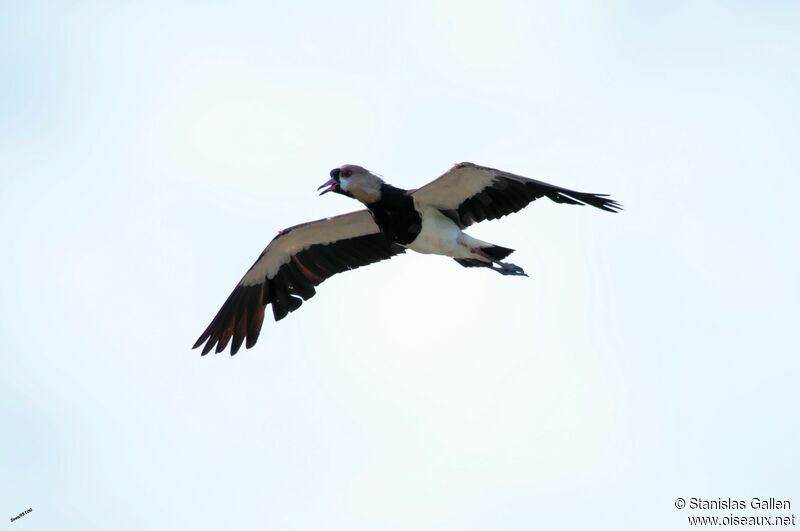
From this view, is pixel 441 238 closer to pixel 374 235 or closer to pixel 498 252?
pixel 498 252

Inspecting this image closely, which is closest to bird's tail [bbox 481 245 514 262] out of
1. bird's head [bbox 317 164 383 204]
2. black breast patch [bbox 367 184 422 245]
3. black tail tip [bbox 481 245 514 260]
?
black tail tip [bbox 481 245 514 260]

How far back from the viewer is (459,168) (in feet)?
52.7

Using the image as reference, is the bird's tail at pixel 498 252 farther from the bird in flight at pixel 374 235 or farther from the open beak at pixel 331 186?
the open beak at pixel 331 186

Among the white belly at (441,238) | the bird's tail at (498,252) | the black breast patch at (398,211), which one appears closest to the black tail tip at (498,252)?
the bird's tail at (498,252)

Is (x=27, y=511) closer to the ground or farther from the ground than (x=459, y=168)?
closer to the ground

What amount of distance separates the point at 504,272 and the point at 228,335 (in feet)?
15.9

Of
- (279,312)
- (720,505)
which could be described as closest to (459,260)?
(279,312)

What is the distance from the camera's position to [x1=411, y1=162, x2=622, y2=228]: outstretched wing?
15.9 meters

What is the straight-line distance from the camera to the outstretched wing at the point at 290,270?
1853 cm

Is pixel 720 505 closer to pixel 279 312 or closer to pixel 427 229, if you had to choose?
pixel 427 229

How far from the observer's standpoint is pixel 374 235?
733 inches

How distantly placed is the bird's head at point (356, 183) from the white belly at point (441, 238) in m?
0.81

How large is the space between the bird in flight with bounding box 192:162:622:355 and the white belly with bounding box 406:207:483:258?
0.01 meters

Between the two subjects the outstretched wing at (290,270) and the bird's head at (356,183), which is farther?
the outstretched wing at (290,270)
